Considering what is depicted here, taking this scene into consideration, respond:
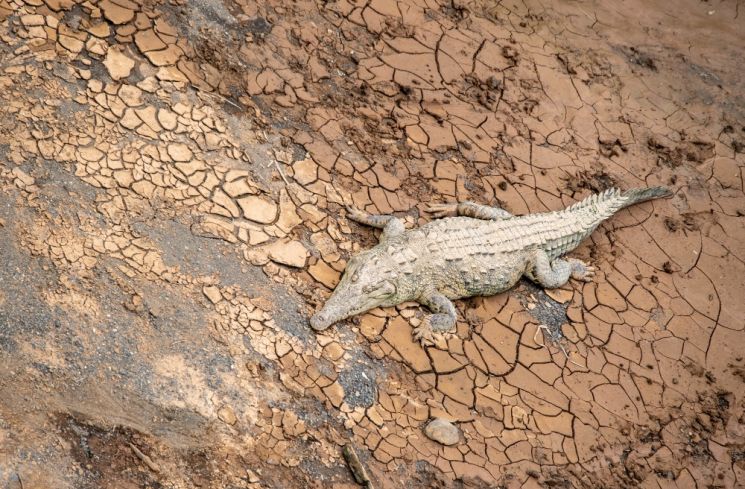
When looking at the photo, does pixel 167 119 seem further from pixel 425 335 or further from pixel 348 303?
pixel 425 335

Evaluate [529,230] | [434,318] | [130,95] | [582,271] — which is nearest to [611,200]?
[582,271]

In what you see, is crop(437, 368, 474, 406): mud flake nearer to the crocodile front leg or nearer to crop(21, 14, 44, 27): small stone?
the crocodile front leg

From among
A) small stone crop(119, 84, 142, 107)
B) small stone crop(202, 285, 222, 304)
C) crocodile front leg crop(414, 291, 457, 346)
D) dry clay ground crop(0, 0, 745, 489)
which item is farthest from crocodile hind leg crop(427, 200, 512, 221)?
small stone crop(119, 84, 142, 107)

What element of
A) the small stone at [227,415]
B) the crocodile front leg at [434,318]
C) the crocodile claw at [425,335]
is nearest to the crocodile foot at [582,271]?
the crocodile front leg at [434,318]

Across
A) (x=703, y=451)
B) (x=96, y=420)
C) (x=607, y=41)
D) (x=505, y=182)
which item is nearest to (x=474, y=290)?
(x=505, y=182)

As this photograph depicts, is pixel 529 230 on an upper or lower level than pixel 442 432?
upper

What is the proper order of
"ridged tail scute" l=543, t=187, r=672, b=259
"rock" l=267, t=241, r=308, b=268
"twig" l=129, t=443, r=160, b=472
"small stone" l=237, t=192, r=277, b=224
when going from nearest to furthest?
1. "twig" l=129, t=443, r=160, b=472
2. "rock" l=267, t=241, r=308, b=268
3. "small stone" l=237, t=192, r=277, b=224
4. "ridged tail scute" l=543, t=187, r=672, b=259

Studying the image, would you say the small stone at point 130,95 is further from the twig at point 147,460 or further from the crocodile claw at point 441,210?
the twig at point 147,460
